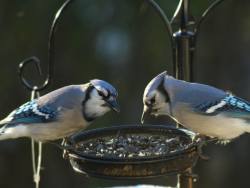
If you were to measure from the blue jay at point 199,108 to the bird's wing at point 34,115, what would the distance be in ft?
2.15

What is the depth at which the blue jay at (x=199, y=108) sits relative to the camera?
243 cm

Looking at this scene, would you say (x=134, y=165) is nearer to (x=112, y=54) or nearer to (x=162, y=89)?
(x=162, y=89)

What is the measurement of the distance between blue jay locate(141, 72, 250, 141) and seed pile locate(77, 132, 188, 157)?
7.6 inches

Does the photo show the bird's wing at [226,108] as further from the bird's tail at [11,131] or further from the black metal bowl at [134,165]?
the bird's tail at [11,131]

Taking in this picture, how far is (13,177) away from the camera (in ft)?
16.8

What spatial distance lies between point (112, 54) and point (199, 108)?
2.62 metres

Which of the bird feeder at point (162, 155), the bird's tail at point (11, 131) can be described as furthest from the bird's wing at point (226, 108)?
the bird's tail at point (11, 131)

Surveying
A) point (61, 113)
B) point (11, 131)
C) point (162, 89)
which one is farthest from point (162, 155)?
point (11, 131)

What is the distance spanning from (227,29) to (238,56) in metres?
0.42

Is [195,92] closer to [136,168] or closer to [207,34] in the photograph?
[136,168]

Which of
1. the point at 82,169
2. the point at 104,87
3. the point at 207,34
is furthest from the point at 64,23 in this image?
the point at 82,169

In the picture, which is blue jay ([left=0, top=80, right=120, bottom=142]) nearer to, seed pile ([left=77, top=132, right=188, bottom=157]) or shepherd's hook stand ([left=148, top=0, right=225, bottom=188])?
seed pile ([left=77, top=132, right=188, bottom=157])

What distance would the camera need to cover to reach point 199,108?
8.19 ft

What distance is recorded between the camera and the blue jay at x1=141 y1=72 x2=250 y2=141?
7.96ft
